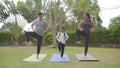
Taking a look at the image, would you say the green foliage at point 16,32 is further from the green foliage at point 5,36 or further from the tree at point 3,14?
the tree at point 3,14

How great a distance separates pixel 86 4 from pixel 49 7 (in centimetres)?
359

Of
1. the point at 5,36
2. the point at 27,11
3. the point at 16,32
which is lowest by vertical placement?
the point at 5,36

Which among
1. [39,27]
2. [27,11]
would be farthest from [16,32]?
[39,27]

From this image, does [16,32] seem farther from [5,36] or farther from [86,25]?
[86,25]

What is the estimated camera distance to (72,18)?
1180 inches

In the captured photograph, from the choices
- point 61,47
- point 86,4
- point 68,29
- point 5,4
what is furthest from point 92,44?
point 61,47

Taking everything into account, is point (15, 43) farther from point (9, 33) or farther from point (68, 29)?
point (68, 29)

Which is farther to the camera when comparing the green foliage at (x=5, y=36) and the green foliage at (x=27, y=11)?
the green foliage at (x=5, y=36)

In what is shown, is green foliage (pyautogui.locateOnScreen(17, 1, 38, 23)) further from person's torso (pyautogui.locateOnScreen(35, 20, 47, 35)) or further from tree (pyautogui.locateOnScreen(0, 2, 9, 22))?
person's torso (pyautogui.locateOnScreen(35, 20, 47, 35))

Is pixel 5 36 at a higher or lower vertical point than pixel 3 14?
lower

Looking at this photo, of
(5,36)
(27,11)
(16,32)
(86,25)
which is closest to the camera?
(86,25)

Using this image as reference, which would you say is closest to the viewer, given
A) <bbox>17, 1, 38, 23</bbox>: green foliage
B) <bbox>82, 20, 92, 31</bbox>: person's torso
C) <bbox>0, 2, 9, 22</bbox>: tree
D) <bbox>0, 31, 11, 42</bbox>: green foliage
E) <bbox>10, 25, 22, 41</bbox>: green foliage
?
<bbox>82, 20, 92, 31</bbox>: person's torso

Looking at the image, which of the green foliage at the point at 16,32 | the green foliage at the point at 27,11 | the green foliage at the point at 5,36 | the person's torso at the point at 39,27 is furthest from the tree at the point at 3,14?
the person's torso at the point at 39,27

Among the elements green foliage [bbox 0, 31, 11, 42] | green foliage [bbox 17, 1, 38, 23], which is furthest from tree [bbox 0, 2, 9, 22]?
green foliage [bbox 0, 31, 11, 42]
